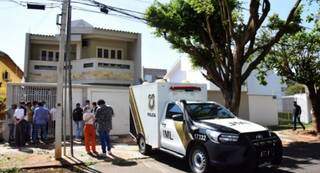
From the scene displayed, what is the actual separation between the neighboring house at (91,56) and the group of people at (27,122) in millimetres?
8804

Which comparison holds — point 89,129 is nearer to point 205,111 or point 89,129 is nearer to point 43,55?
point 205,111

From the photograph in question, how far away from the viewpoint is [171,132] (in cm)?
1136

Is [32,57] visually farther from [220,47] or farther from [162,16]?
[220,47]

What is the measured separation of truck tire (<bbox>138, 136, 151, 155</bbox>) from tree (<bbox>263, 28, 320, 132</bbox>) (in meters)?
11.1

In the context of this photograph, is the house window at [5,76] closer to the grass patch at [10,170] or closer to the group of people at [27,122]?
the group of people at [27,122]

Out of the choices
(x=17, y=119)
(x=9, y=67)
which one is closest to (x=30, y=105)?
(x=17, y=119)

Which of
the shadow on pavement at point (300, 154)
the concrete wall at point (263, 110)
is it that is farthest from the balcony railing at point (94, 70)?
the shadow on pavement at point (300, 154)

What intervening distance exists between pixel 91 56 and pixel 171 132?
16.4m

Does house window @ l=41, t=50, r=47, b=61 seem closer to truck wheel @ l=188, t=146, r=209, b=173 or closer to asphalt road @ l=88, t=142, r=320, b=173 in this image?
asphalt road @ l=88, t=142, r=320, b=173

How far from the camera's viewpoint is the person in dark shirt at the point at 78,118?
1673cm

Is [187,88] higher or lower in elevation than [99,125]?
higher

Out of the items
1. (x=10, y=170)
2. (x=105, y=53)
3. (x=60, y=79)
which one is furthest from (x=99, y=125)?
(x=105, y=53)

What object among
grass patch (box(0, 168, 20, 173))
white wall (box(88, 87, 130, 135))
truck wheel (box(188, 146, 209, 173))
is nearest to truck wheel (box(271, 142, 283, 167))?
truck wheel (box(188, 146, 209, 173))

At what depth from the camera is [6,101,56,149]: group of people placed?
15180mm
